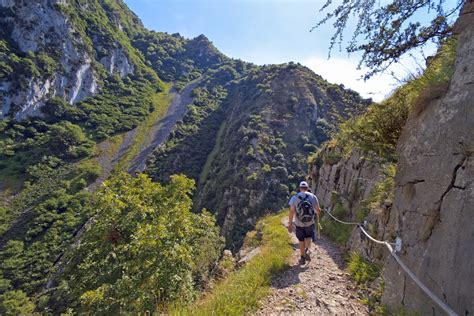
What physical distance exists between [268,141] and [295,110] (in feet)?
56.3

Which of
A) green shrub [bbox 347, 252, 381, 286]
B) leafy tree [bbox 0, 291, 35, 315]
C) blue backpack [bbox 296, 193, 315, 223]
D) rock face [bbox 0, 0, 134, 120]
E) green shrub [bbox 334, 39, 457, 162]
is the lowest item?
leafy tree [bbox 0, 291, 35, 315]

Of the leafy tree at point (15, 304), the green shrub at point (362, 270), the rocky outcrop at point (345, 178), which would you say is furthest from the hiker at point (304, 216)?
the leafy tree at point (15, 304)

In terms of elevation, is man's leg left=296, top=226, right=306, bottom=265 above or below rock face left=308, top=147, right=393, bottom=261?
below

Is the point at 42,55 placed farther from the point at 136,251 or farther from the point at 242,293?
the point at 242,293

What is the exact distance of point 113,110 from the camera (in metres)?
97.9

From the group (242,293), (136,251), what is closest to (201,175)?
(136,251)

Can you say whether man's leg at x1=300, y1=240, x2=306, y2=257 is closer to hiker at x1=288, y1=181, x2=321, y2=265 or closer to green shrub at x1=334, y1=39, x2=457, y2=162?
hiker at x1=288, y1=181, x2=321, y2=265

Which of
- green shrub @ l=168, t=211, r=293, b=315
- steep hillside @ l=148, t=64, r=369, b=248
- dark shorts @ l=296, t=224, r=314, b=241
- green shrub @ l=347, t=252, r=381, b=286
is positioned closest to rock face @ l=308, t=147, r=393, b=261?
green shrub @ l=347, t=252, r=381, b=286

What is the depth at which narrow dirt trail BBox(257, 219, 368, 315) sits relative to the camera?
14.8 feet

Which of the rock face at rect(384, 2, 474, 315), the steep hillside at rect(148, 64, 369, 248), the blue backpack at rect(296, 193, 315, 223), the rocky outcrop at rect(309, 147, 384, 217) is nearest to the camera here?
the rock face at rect(384, 2, 474, 315)

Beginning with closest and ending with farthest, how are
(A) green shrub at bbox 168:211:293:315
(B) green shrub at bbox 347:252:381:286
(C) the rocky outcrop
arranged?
1. (A) green shrub at bbox 168:211:293:315
2. (B) green shrub at bbox 347:252:381:286
3. (C) the rocky outcrop

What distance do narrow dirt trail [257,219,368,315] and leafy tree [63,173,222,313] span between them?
8.31 ft

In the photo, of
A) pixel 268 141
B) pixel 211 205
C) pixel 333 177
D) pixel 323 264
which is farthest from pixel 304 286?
pixel 268 141

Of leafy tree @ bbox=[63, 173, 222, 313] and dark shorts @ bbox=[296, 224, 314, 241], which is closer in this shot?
dark shorts @ bbox=[296, 224, 314, 241]
